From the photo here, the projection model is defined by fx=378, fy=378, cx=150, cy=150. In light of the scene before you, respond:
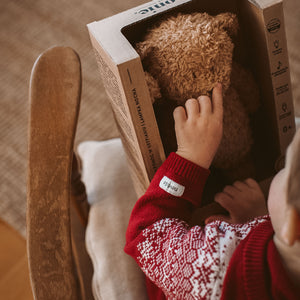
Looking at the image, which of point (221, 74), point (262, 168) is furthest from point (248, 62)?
point (262, 168)

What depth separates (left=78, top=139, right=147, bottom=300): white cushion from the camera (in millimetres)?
623

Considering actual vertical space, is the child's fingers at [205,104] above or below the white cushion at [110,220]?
above

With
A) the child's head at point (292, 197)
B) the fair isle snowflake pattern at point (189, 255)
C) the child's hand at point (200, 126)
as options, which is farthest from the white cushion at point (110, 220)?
the child's head at point (292, 197)

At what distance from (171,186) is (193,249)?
101mm

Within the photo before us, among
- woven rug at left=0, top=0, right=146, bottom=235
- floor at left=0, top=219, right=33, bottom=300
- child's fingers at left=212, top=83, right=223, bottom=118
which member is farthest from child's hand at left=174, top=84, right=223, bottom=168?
woven rug at left=0, top=0, right=146, bottom=235

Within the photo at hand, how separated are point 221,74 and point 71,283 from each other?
1.18 feet

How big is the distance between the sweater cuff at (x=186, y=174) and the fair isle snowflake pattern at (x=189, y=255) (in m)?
0.05

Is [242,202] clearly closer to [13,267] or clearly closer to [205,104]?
[205,104]

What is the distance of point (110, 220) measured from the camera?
27.5 inches

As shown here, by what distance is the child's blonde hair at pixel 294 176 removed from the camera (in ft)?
1.15

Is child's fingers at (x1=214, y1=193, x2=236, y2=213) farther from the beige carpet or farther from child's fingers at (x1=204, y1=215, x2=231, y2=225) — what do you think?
Result: the beige carpet

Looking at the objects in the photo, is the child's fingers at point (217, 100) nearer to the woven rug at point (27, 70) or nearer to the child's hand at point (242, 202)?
the child's hand at point (242, 202)

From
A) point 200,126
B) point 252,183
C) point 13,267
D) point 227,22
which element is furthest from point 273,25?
point 13,267

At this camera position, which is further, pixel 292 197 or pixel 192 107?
pixel 192 107
